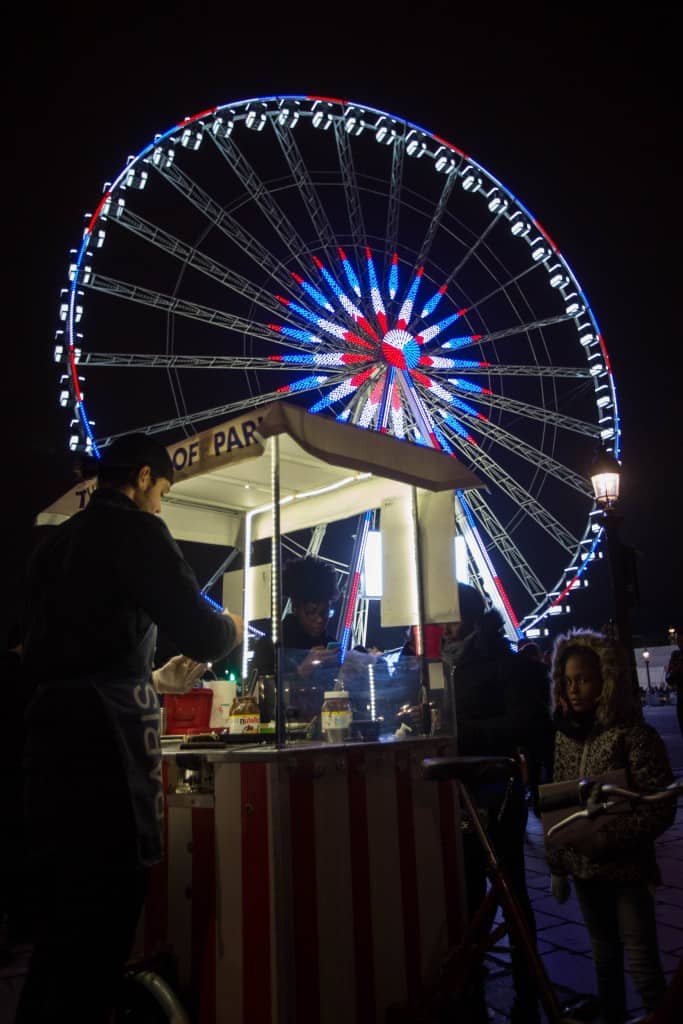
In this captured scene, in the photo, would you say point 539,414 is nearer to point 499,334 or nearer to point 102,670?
point 499,334

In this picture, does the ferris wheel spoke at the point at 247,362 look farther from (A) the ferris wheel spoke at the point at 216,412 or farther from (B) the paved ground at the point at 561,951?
(B) the paved ground at the point at 561,951

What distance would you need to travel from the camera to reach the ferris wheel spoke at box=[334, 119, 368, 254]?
40.3 feet

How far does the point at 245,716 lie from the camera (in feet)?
12.2

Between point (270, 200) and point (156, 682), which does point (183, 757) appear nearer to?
point (156, 682)

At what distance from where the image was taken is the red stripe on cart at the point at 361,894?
9.70ft

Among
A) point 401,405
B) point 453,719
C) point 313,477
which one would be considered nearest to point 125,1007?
point 453,719

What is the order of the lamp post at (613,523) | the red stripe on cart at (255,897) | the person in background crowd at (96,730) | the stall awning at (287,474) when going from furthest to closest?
the lamp post at (613,523), the stall awning at (287,474), the red stripe on cart at (255,897), the person in background crowd at (96,730)

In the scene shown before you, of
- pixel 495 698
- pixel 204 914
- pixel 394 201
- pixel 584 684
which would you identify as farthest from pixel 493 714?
pixel 394 201

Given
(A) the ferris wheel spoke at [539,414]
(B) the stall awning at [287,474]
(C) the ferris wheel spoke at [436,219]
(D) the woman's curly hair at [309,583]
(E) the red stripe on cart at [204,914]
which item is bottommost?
(E) the red stripe on cart at [204,914]

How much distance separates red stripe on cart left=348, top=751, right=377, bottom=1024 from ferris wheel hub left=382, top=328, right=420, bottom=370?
9082mm

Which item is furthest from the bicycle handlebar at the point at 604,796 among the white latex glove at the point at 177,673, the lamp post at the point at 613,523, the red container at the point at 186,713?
the lamp post at the point at 613,523

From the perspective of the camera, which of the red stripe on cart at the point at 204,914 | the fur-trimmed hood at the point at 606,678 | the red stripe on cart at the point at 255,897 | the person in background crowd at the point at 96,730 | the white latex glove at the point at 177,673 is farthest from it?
the white latex glove at the point at 177,673

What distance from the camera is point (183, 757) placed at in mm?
3248

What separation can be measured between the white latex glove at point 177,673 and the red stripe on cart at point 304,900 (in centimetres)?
92
